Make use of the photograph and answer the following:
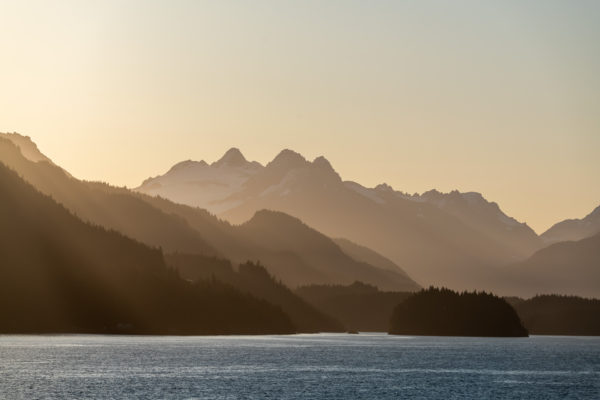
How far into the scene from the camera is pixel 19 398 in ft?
618

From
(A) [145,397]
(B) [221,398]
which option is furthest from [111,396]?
(B) [221,398]

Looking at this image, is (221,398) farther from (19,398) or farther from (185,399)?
(19,398)

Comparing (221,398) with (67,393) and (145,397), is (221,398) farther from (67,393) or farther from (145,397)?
(67,393)

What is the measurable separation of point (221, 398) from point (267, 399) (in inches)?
323

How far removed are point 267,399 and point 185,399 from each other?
15.4 meters

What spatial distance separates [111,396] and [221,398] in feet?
63.1

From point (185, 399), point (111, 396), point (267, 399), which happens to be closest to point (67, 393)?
point (111, 396)

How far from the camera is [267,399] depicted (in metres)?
200

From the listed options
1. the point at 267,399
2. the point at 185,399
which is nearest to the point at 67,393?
the point at 185,399

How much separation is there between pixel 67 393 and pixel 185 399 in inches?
890

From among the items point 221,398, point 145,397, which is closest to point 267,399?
point 221,398

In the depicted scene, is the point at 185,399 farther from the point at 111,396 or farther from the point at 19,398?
the point at 19,398

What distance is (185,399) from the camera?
193 metres

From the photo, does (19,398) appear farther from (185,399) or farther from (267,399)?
(267,399)
